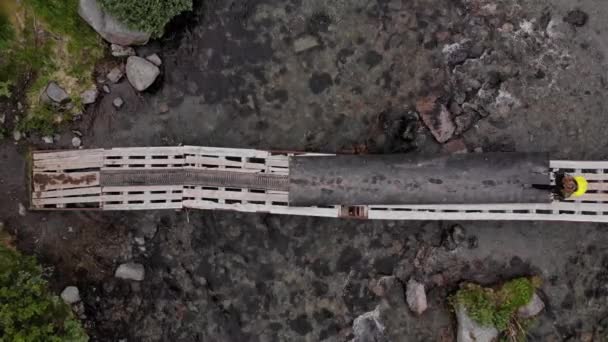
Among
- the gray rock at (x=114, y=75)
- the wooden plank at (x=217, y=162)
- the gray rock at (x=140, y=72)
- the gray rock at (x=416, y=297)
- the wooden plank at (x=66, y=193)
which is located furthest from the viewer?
the gray rock at (x=114, y=75)

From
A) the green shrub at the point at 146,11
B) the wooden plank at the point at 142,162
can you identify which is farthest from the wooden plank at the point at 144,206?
the green shrub at the point at 146,11

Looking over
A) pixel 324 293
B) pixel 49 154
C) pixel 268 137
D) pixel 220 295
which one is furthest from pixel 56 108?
pixel 324 293

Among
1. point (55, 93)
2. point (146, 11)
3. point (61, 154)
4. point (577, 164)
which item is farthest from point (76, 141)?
point (577, 164)

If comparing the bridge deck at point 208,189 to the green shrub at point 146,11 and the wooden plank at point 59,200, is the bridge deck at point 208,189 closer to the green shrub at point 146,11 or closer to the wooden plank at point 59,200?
the wooden plank at point 59,200

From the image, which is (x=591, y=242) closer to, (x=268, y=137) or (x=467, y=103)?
(x=467, y=103)

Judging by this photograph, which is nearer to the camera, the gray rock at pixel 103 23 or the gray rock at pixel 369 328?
the gray rock at pixel 103 23

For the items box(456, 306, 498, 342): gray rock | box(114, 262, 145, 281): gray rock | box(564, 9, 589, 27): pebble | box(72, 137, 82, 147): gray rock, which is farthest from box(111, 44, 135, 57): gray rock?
box(564, 9, 589, 27): pebble

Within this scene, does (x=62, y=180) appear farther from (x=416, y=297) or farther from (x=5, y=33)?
(x=416, y=297)

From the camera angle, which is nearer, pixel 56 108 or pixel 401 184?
pixel 401 184
